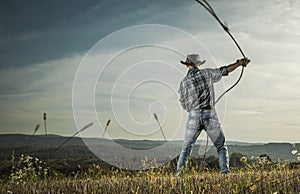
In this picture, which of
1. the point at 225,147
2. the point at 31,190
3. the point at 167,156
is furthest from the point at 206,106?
the point at 31,190

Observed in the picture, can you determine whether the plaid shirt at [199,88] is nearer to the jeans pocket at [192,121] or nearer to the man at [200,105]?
the man at [200,105]

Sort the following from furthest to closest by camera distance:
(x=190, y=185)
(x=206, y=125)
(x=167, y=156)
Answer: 1. (x=167, y=156)
2. (x=206, y=125)
3. (x=190, y=185)

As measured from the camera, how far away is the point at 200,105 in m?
8.05

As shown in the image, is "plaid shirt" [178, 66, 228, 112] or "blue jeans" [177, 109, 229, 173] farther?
"plaid shirt" [178, 66, 228, 112]

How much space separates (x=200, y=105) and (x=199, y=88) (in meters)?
0.36

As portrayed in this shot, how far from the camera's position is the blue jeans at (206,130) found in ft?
26.2

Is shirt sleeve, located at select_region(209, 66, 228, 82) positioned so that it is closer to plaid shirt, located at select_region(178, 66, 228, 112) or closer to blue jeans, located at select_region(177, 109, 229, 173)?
plaid shirt, located at select_region(178, 66, 228, 112)

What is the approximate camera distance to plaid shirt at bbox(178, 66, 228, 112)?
26.6 ft

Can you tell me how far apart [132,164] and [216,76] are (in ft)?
11.7

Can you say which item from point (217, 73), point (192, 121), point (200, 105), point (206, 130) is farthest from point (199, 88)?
point (206, 130)

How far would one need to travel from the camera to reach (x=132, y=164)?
10531mm

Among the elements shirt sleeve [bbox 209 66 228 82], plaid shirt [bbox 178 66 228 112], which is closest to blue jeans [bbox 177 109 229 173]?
plaid shirt [bbox 178 66 228 112]

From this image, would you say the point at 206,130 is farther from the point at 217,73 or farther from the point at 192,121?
A: the point at 217,73

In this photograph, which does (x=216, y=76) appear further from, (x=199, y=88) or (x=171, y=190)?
(x=171, y=190)
